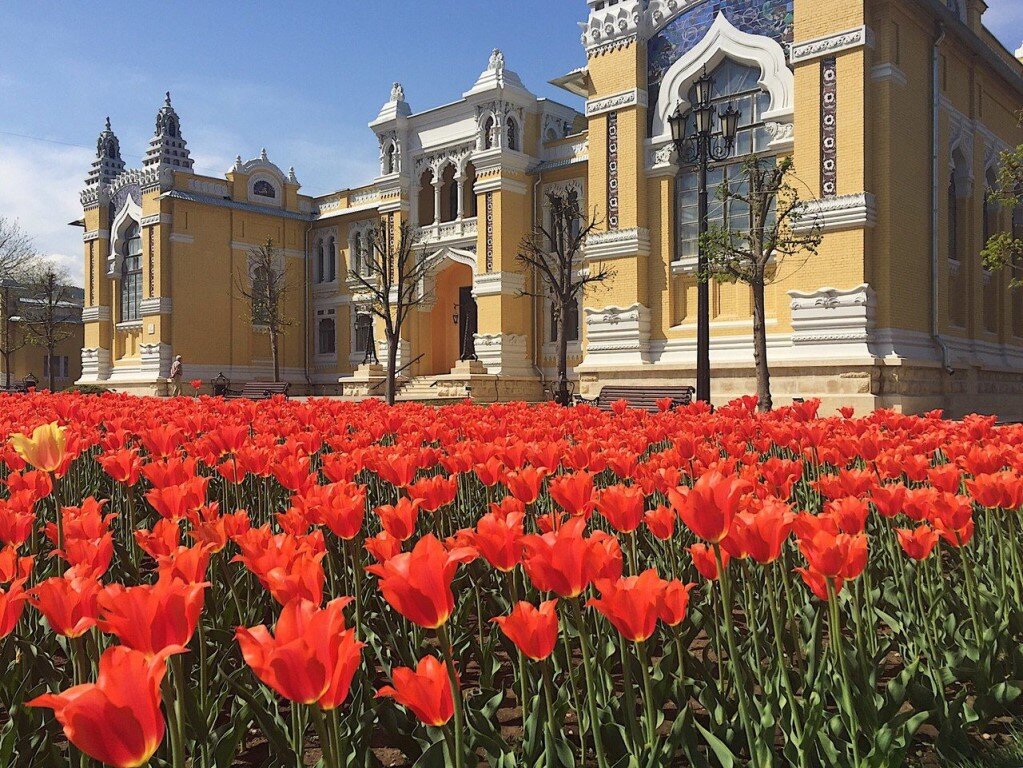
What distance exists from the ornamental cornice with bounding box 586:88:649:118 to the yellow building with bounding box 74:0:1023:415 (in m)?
0.06

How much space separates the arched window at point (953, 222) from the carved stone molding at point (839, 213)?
216 inches

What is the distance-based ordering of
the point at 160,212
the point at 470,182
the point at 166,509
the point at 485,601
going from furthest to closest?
the point at 160,212 → the point at 470,182 → the point at 485,601 → the point at 166,509

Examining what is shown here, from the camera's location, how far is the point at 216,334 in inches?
1433

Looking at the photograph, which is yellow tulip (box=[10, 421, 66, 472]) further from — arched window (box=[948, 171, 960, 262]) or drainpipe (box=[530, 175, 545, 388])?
drainpipe (box=[530, 175, 545, 388])

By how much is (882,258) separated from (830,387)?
3.01 meters

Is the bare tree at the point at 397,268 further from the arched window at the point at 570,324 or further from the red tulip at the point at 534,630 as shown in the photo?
the red tulip at the point at 534,630

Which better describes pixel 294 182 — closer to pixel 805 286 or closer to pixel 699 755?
pixel 805 286

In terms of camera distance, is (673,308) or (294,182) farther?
(294,182)

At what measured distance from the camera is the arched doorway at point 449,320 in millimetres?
31906

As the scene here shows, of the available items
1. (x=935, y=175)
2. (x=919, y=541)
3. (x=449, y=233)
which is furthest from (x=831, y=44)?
(x=919, y=541)

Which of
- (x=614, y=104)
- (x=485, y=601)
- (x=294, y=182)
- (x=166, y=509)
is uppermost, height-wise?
(x=294, y=182)

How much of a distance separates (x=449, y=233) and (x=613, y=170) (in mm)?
10254

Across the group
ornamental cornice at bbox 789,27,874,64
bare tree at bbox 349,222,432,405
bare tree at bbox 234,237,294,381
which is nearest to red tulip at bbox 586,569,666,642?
ornamental cornice at bbox 789,27,874,64

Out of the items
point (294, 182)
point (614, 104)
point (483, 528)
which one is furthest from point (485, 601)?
point (294, 182)
